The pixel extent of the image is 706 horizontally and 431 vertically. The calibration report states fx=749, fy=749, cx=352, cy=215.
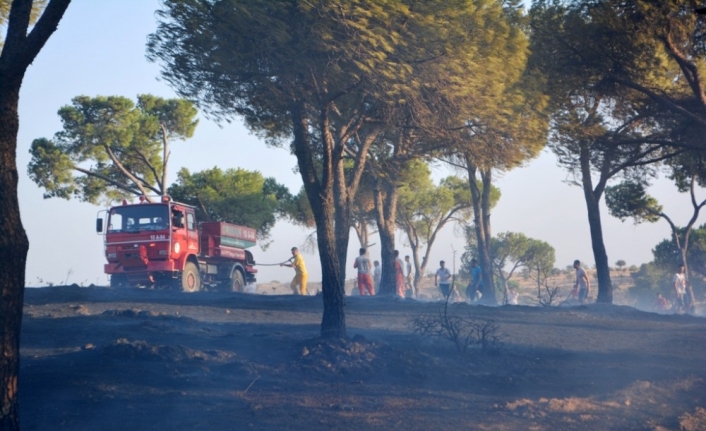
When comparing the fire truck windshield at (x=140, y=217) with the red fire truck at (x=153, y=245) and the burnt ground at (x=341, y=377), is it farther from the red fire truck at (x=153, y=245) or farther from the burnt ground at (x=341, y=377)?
the burnt ground at (x=341, y=377)

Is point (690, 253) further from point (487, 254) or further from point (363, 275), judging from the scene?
point (363, 275)

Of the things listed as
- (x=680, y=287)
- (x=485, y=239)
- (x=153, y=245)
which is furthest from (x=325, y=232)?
(x=680, y=287)

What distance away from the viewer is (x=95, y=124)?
33.8m

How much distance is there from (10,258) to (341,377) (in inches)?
176

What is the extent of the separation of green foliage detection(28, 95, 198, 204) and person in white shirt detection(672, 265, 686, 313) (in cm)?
2187

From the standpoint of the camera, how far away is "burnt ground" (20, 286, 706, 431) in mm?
7727

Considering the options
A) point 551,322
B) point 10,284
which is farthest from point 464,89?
point 10,284

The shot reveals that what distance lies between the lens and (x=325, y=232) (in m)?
10.8

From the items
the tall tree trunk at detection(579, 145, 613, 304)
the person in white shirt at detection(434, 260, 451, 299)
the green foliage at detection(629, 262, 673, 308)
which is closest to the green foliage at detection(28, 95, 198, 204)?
the person in white shirt at detection(434, 260, 451, 299)

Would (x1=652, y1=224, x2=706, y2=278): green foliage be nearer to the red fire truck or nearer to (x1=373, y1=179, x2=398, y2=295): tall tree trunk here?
(x1=373, y1=179, x2=398, y2=295): tall tree trunk

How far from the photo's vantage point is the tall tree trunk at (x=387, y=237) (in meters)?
20.3

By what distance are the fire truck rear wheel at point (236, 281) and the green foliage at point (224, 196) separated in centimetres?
1063

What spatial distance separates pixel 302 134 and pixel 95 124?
25.4 m

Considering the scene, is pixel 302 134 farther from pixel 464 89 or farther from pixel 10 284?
pixel 10 284
